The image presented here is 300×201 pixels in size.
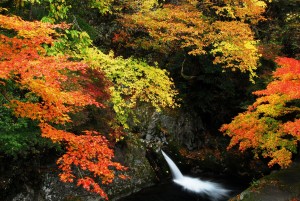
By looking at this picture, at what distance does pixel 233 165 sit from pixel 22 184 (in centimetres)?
1117

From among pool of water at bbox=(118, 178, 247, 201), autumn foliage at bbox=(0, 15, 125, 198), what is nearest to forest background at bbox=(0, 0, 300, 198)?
autumn foliage at bbox=(0, 15, 125, 198)

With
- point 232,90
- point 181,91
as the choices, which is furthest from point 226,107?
point 181,91

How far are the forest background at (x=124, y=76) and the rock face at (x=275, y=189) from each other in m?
0.95

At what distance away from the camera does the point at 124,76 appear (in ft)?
32.2

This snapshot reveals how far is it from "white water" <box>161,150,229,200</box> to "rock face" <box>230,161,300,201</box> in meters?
3.03

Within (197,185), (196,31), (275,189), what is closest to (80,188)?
(197,185)

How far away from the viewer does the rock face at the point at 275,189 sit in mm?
8828

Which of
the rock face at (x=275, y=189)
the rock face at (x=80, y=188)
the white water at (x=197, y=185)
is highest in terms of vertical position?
the rock face at (x=275, y=189)

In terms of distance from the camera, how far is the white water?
496 inches

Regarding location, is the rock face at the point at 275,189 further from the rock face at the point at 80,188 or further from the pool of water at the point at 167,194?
the rock face at the point at 80,188

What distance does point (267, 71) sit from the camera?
1516cm

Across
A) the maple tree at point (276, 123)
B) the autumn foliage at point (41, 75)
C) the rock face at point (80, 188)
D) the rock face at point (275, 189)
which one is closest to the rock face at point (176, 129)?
the rock face at point (80, 188)

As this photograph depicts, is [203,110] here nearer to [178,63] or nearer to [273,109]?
[178,63]

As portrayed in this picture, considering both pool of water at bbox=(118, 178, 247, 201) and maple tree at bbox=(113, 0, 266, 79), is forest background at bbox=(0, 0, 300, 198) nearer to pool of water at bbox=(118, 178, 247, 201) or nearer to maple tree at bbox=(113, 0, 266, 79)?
maple tree at bbox=(113, 0, 266, 79)
